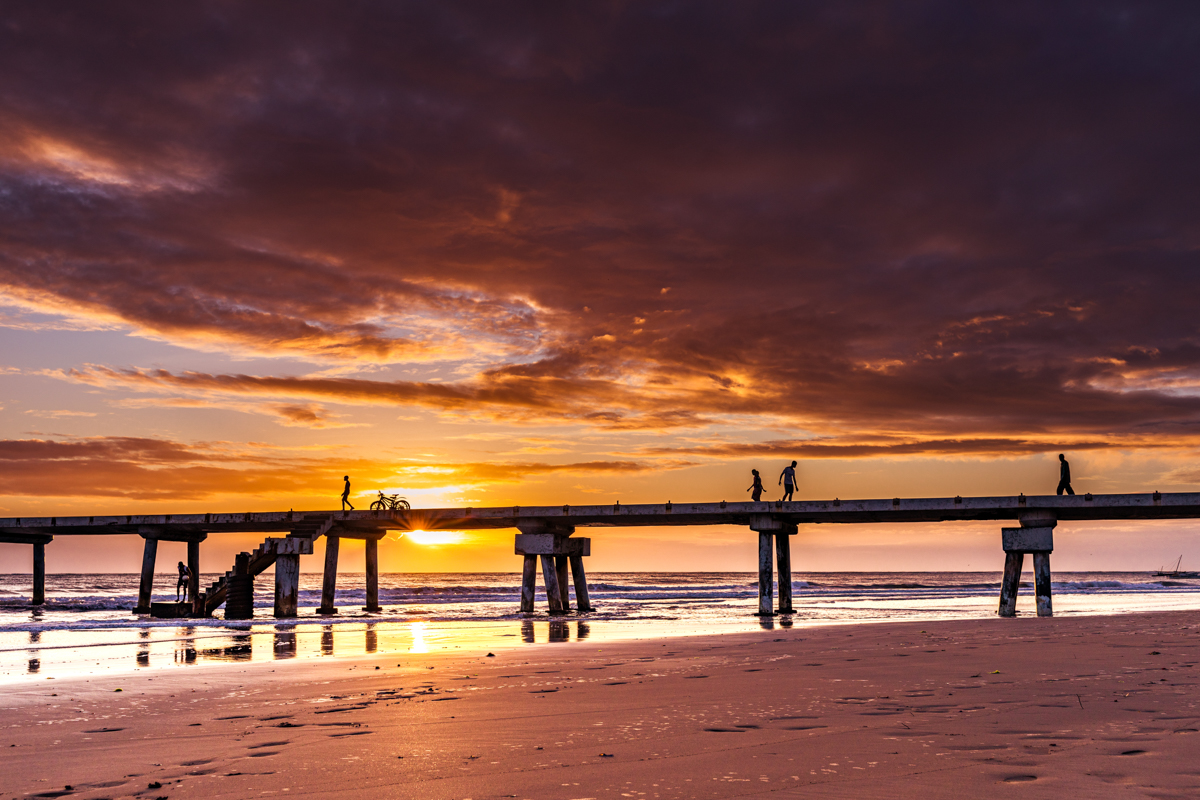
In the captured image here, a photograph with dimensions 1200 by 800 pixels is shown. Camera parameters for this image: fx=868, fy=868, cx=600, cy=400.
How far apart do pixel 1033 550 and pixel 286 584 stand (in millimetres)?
26389

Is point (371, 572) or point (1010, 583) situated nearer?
point (1010, 583)

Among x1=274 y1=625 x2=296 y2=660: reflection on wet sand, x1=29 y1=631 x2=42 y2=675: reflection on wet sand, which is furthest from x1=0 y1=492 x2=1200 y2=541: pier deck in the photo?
x1=29 y1=631 x2=42 y2=675: reflection on wet sand

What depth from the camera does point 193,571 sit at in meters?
37.0

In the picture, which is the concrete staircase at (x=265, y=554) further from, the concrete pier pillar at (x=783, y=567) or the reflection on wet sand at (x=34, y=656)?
the concrete pier pillar at (x=783, y=567)

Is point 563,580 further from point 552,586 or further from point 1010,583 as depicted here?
point 1010,583

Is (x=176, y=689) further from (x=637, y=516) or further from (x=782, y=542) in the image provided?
(x=782, y=542)

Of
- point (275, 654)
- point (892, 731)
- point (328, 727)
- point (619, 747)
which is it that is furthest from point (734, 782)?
point (275, 654)

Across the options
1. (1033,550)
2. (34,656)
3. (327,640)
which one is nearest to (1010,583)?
(1033,550)

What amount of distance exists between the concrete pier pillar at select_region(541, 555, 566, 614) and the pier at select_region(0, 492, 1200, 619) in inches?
2.4

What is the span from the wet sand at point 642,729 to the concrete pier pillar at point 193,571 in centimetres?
2356

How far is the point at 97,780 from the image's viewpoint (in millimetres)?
5680

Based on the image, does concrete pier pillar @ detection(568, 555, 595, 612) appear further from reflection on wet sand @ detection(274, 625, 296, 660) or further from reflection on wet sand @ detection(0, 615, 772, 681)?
reflection on wet sand @ detection(274, 625, 296, 660)

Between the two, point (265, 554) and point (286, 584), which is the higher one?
point (265, 554)

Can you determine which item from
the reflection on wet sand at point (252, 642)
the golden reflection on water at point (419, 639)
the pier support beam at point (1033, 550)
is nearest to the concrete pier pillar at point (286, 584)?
the reflection on wet sand at point (252, 642)
